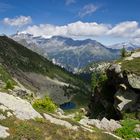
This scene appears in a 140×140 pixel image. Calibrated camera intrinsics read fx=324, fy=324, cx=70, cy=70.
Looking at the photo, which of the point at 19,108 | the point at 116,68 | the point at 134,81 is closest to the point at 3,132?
the point at 19,108

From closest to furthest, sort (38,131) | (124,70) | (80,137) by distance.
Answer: (38,131) → (80,137) → (124,70)

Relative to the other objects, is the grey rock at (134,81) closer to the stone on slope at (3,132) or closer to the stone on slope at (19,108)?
the stone on slope at (19,108)

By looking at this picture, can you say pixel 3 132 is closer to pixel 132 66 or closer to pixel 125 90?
pixel 125 90

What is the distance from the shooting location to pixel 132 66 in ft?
317

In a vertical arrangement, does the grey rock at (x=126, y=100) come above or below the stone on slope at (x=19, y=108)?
below

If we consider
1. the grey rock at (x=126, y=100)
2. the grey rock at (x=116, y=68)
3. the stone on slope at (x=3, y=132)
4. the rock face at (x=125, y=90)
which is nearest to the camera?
the stone on slope at (x=3, y=132)

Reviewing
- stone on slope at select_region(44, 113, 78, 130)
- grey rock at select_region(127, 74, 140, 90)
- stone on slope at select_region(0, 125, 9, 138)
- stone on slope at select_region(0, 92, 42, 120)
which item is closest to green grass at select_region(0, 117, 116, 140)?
stone on slope at select_region(0, 125, 9, 138)

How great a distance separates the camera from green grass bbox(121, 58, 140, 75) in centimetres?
9276

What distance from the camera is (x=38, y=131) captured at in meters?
35.0

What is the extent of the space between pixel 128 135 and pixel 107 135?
9.77 m

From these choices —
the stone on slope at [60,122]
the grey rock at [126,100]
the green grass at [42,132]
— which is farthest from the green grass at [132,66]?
the green grass at [42,132]

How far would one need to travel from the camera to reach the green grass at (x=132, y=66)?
92756mm

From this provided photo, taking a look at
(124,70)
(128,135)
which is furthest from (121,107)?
(128,135)

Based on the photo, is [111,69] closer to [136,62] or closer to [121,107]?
[136,62]
